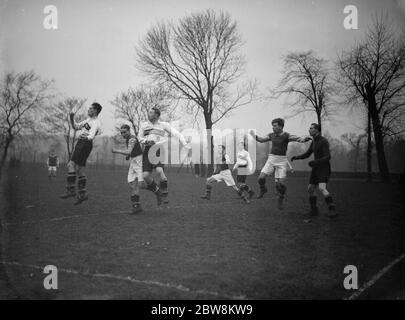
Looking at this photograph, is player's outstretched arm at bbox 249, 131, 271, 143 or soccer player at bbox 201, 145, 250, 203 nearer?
player's outstretched arm at bbox 249, 131, 271, 143

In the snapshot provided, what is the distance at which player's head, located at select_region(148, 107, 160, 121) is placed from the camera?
5594 mm

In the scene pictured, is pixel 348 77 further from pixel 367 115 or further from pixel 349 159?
pixel 349 159

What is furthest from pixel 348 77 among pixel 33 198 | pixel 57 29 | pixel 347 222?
pixel 33 198

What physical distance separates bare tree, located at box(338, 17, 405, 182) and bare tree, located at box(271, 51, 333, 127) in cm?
31

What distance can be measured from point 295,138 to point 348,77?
1.29 m

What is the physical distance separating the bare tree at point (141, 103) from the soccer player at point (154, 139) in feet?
0.40

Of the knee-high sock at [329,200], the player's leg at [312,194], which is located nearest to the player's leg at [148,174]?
the player's leg at [312,194]

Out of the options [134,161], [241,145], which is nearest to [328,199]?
[241,145]

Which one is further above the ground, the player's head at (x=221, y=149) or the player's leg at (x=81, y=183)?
the player's head at (x=221, y=149)

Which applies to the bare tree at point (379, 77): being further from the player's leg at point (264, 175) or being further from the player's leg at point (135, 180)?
the player's leg at point (135, 180)

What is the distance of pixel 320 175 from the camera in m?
5.30

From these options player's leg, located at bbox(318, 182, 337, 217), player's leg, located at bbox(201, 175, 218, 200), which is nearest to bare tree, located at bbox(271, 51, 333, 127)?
player's leg, located at bbox(318, 182, 337, 217)

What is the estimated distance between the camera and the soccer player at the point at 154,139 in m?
5.66

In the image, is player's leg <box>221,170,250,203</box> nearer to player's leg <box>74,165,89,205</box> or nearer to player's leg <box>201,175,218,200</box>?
player's leg <box>201,175,218,200</box>
